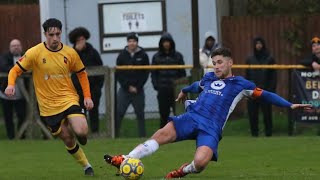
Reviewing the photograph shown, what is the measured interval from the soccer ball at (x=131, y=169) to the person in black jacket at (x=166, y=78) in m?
8.58

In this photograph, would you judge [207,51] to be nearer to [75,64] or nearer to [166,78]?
[166,78]

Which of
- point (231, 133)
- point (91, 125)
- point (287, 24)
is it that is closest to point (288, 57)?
point (287, 24)

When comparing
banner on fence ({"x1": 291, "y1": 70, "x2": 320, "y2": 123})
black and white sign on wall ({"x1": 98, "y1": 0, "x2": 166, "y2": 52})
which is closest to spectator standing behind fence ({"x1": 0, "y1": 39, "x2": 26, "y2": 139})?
black and white sign on wall ({"x1": 98, "y1": 0, "x2": 166, "y2": 52})

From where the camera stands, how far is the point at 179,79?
1948 centimetres

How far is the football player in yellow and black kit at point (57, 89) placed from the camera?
13.2 metres

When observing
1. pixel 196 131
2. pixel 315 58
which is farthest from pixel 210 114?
pixel 315 58

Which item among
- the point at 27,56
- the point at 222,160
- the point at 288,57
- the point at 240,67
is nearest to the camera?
the point at 27,56

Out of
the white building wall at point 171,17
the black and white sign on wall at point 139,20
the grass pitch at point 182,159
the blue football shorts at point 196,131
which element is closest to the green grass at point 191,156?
the grass pitch at point 182,159

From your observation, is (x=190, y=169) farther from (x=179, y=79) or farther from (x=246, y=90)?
(x=179, y=79)

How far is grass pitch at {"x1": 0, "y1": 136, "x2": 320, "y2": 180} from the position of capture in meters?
13.0

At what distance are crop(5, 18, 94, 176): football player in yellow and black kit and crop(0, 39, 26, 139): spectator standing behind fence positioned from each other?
6.46 m

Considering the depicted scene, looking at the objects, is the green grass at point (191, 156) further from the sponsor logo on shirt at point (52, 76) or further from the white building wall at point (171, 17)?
the white building wall at point (171, 17)

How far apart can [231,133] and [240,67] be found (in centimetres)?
177

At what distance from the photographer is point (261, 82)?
63.4ft
